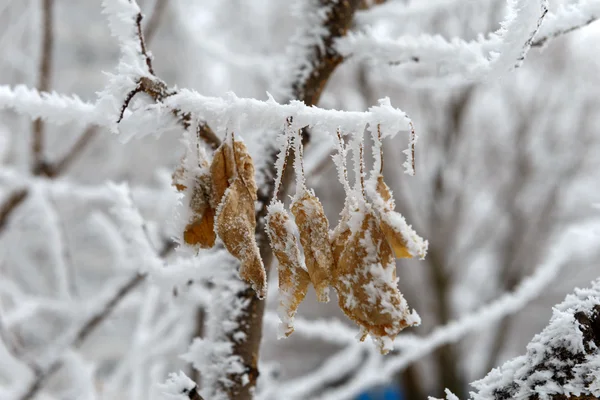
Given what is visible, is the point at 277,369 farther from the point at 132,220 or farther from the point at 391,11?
the point at 391,11

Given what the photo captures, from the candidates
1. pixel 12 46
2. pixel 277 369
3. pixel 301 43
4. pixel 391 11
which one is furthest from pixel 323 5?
pixel 12 46

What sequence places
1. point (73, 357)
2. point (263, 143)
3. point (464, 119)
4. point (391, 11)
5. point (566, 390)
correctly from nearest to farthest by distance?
point (566, 390) → point (263, 143) → point (391, 11) → point (73, 357) → point (464, 119)

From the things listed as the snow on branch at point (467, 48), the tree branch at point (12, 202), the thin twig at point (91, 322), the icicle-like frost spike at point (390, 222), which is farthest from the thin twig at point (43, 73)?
the icicle-like frost spike at point (390, 222)

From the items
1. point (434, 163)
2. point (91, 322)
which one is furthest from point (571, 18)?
point (434, 163)

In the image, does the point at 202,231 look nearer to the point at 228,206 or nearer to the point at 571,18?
the point at 228,206

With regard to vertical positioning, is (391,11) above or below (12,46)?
below

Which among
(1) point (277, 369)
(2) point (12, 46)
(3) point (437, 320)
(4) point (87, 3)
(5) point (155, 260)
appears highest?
(4) point (87, 3)
